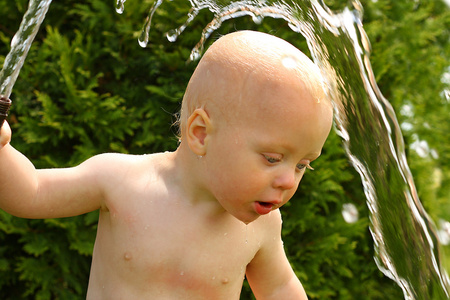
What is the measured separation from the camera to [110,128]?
134 inches

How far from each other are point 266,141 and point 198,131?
0.22 m

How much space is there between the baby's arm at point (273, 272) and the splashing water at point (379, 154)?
1.08 ft

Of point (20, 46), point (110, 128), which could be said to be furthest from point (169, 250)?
point (110, 128)

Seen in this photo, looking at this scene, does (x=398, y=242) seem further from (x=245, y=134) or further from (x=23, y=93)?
(x=23, y=93)

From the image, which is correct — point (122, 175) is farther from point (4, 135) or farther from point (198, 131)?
point (4, 135)

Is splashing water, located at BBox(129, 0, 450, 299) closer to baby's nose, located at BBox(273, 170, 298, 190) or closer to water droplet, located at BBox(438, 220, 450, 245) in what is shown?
water droplet, located at BBox(438, 220, 450, 245)

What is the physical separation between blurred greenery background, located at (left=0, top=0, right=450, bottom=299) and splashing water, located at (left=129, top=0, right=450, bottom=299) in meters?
1.38

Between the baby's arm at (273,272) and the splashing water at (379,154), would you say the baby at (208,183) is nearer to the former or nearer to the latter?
the baby's arm at (273,272)

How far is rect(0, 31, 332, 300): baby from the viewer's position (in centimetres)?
170

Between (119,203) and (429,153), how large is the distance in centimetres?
380

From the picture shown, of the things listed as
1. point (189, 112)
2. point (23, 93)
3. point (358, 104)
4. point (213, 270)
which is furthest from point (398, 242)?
point (23, 93)

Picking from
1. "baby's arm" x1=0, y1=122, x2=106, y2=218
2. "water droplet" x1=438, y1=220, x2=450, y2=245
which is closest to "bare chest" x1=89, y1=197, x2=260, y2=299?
"baby's arm" x1=0, y1=122, x2=106, y2=218

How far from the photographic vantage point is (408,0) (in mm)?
4973

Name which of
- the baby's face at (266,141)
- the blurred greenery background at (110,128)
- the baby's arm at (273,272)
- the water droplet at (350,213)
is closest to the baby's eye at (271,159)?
the baby's face at (266,141)
